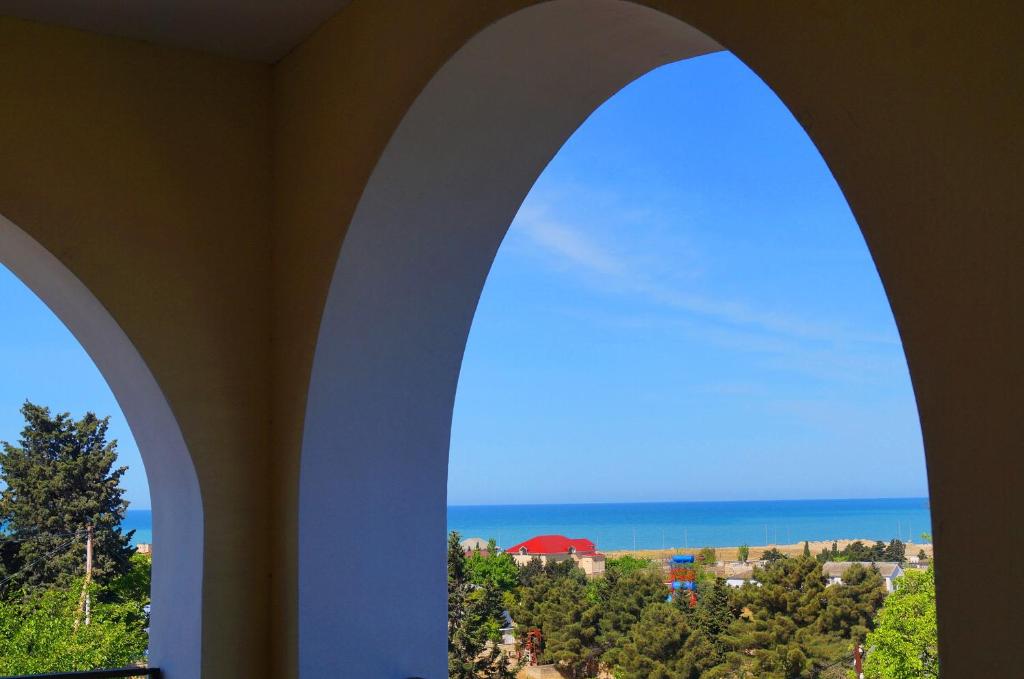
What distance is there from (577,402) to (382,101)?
3958cm

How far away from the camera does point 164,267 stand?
281 centimetres

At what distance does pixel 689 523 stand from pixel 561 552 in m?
10.8

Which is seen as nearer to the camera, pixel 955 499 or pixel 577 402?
pixel 955 499

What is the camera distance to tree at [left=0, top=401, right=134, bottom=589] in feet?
85.3

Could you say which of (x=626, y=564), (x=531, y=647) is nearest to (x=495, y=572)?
(x=531, y=647)

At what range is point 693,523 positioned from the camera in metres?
44.3

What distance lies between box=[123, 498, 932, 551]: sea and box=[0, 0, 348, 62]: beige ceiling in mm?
36643

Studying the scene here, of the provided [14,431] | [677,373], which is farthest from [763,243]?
[14,431]

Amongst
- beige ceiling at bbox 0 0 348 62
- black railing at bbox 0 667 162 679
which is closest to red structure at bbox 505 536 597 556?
black railing at bbox 0 667 162 679

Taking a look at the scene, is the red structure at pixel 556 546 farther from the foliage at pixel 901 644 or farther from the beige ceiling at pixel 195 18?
the beige ceiling at pixel 195 18

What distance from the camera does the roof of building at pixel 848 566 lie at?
29297 millimetres

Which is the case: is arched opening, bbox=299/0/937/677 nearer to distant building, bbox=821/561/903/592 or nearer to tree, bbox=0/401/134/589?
tree, bbox=0/401/134/589

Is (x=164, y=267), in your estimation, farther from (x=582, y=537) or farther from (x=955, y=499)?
(x=582, y=537)

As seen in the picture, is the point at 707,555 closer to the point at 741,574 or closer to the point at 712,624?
the point at 741,574
